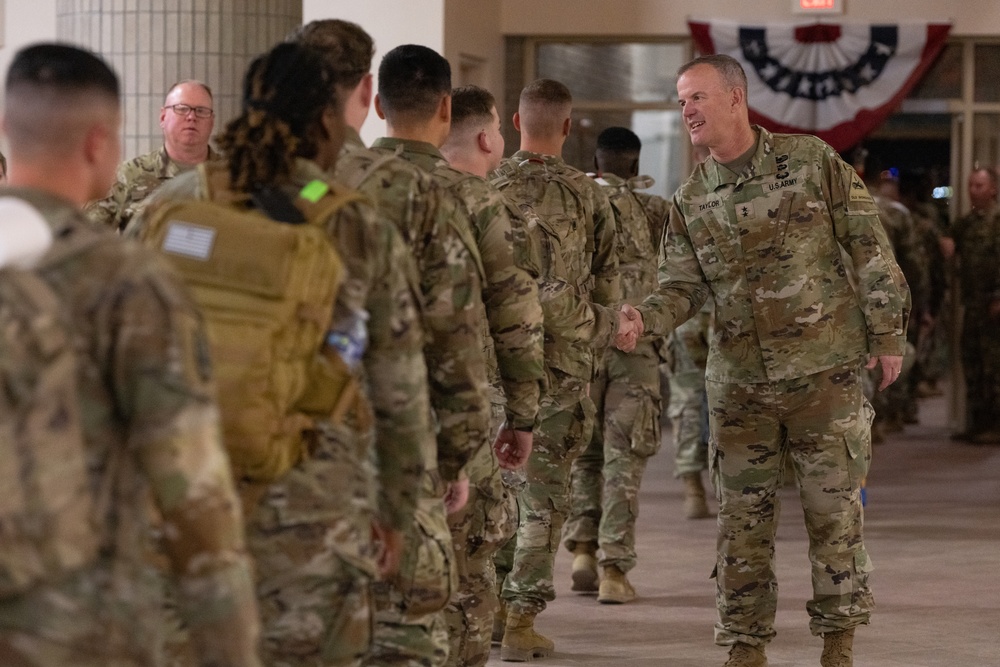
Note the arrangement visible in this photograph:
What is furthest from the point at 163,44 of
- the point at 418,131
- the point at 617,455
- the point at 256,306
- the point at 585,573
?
the point at 256,306

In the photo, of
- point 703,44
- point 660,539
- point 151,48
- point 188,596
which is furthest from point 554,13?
point 188,596

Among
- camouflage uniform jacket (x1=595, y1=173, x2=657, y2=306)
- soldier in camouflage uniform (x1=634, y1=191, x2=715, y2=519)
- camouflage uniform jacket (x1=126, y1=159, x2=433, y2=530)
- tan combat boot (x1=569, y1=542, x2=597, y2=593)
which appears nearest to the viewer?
camouflage uniform jacket (x1=126, y1=159, x2=433, y2=530)

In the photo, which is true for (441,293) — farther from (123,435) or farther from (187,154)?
(187,154)

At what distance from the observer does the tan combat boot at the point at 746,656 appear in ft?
15.7

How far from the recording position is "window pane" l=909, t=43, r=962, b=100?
37.9ft

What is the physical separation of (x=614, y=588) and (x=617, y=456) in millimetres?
549

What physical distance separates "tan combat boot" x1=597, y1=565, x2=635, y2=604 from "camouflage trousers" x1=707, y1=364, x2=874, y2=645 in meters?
1.28

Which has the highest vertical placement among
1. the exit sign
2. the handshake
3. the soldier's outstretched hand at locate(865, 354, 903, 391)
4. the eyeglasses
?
the exit sign

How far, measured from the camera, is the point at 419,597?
308 centimetres

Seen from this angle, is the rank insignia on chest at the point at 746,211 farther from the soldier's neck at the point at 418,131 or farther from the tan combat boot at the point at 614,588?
the tan combat boot at the point at 614,588

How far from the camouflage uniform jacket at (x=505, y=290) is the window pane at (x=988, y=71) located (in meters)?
8.65

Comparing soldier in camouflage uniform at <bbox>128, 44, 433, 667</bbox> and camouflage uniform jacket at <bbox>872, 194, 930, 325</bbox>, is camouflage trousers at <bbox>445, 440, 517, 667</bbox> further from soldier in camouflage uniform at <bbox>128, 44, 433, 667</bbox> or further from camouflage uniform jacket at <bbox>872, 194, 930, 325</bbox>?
camouflage uniform jacket at <bbox>872, 194, 930, 325</bbox>

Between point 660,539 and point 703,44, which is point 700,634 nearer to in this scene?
point 660,539

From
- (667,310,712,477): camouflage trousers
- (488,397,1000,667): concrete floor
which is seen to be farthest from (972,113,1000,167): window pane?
(667,310,712,477): camouflage trousers
